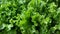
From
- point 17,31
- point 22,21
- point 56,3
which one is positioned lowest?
point 17,31

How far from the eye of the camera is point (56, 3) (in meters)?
2.05

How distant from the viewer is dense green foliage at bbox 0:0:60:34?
1.87 meters

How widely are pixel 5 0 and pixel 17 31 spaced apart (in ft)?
1.40

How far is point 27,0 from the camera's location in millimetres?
2080

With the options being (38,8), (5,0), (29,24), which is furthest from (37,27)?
(5,0)

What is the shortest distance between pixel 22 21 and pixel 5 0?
0.43 metres

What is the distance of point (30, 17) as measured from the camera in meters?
1.92

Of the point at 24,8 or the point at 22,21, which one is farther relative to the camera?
the point at 24,8

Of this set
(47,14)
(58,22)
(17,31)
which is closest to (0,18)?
(17,31)

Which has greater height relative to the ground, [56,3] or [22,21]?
[56,3]

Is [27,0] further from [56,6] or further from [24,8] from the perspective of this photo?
[56,6]

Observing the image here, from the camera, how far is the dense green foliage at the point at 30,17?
73.7 inches

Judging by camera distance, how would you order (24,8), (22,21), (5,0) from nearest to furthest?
(22,21), (24,8), (5,0)

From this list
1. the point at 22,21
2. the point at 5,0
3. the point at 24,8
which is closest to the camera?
the point at 22,21
